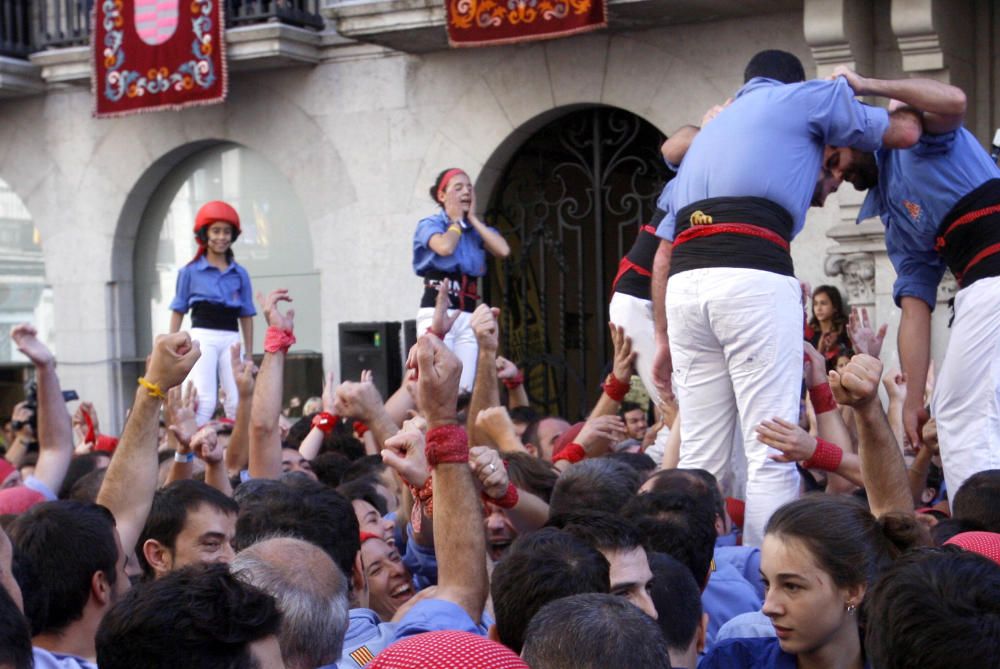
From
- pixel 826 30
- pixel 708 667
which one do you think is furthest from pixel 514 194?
pixel 708 667

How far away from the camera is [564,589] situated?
10.6 feet

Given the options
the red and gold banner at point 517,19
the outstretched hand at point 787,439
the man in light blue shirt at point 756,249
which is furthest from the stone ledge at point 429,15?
the outstretched hand at point 787,439

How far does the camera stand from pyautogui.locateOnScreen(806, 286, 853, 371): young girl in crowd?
34.1 feet

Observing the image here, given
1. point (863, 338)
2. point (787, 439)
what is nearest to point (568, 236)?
point (863, 338)

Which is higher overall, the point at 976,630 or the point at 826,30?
the point at 826,30

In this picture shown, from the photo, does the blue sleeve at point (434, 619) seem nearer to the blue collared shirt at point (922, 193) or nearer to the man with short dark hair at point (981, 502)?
the man with short dark hair at point (981, 502)

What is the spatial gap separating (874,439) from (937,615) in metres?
1.72

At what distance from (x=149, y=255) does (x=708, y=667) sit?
12.7 m

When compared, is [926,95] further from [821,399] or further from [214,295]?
[214,295]

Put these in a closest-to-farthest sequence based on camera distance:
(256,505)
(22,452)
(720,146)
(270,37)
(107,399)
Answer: (256,505) → (720,146) → (22,452) → (270,37) → (107,399)

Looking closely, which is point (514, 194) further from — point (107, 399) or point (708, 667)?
point (708, 667)

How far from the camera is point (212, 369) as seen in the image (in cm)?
1108

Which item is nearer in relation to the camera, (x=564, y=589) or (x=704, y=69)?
(x=564, y=589)

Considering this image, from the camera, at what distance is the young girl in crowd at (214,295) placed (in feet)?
36.8
